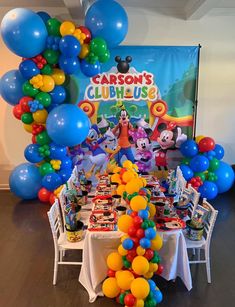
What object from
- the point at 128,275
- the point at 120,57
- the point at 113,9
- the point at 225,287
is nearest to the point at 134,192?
the point at 128,275

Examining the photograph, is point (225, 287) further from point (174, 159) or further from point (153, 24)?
point (153, 24)

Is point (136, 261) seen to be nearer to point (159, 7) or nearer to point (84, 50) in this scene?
point (84, 50)

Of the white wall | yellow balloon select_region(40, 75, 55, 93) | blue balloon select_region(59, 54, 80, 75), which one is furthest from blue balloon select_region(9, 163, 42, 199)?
blue balloon select_region(59, 54, 80, 75)

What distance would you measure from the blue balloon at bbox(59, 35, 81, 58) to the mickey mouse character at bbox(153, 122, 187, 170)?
6.00 ft

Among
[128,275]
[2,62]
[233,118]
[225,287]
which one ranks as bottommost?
[225,287]

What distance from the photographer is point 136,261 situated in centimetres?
197

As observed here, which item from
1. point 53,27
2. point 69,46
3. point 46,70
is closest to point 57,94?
point 46,70

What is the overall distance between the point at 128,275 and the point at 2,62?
3668 millimetres

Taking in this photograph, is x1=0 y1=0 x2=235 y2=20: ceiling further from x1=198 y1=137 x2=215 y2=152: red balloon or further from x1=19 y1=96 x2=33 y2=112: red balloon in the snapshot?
x1=198 y1=137 x2=215 y2=152: red balloon

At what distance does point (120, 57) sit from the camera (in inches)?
166

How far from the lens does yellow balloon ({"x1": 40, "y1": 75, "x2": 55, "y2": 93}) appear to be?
3.46 meters

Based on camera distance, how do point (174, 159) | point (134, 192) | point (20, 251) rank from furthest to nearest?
point (174, 159), point (20, 251), point (134, 192)

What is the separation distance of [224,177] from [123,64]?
225 centimetres

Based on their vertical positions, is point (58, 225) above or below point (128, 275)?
above
